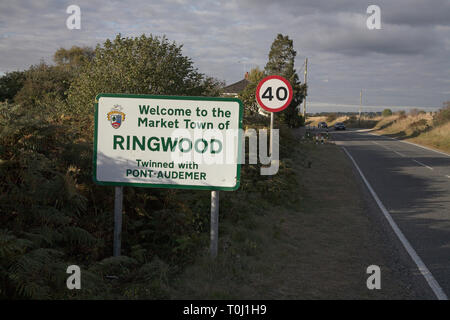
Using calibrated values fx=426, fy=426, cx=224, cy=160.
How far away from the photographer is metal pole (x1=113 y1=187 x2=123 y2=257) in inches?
211

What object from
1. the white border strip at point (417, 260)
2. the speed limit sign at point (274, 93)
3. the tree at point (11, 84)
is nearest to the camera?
the white border strip at point (417, 260)

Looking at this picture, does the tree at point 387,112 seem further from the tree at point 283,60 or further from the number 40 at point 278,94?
the number 40 at point 278,94

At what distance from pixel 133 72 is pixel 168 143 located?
23.3ft

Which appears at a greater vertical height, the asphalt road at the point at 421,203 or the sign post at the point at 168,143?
the sign post at the point at 168,143

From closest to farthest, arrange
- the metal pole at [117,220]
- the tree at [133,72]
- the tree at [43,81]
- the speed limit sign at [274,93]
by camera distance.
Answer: the metal pole at [117,220] → the speed limit sign at [274,93] → the tree at [133,72] → the tree at [43,81]

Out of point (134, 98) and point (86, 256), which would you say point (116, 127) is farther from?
point (86, 256)

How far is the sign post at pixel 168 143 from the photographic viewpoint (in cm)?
556

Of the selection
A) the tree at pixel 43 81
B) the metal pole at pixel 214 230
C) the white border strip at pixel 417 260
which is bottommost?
the white border strip at pixel 417 260

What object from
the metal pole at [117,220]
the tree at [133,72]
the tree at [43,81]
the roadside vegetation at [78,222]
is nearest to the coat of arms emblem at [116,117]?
the roadside vegetation at [78,222]

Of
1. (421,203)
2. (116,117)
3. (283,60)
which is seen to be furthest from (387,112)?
(116,117)

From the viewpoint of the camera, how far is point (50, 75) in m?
27.5

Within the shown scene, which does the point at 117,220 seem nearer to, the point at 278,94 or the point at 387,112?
the point at 278,94

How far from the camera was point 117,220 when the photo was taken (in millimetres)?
5465
